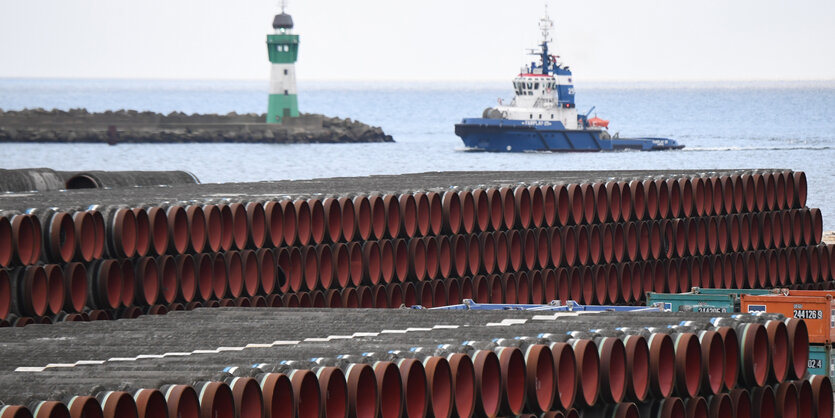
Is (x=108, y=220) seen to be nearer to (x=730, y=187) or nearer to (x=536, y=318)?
(x=536, y=318)

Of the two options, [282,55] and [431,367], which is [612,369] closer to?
[431,367]

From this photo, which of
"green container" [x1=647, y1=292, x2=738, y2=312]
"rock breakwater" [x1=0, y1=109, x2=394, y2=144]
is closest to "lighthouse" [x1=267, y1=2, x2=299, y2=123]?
"rock breakwater" [x1=0, y1=109, x2=394, y2=144]

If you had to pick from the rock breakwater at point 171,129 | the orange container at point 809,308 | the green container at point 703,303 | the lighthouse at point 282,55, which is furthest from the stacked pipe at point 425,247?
the rock breakwater at point 171,129

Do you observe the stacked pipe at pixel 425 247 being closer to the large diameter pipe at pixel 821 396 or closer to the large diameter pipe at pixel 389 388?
the large diameter pipe at pixel 389 388

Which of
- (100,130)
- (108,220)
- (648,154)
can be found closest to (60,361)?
(108,220)

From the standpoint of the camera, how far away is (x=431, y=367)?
38.8 feet

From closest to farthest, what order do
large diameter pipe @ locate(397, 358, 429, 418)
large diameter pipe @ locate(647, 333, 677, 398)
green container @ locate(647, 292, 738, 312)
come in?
large diameter pipe @ locate(397, 358, 429, 418)
large diameter pipe @ locate(647, 333, 677, 398)
green container @ locate(647, 292, 738, 312)

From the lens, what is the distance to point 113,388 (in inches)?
421

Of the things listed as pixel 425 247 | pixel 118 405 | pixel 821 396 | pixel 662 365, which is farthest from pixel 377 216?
pixel 118 405

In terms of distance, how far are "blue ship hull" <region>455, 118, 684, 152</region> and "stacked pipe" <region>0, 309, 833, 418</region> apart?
88.6 metres

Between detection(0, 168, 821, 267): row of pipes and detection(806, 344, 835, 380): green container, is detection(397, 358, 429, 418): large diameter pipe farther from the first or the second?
detection(806, 344, 835, 380): green container

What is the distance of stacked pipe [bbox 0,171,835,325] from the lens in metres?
19.0

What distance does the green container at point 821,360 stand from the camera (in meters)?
20.0

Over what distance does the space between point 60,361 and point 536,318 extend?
4.75 metres
